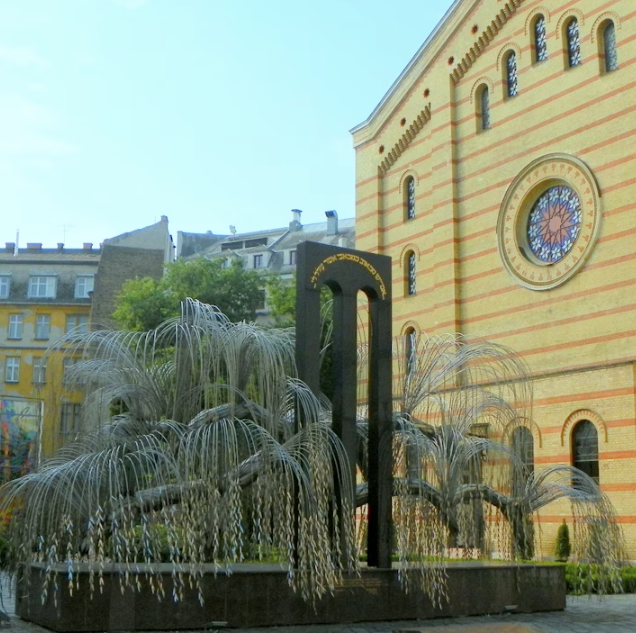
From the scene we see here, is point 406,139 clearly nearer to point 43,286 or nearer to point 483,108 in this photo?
point 483,108

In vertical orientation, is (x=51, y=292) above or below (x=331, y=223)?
below

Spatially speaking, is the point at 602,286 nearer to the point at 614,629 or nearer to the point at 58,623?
the point at 614,629

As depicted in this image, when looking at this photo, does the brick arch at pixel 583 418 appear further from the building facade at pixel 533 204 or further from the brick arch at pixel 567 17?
the brick arch at pixel 567 17

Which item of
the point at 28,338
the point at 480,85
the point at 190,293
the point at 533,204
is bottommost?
the point at 533,204

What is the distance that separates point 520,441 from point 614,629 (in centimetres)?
346

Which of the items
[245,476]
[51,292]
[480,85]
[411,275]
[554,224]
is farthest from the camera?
[51,292]

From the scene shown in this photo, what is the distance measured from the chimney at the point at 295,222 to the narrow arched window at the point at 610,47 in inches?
1835

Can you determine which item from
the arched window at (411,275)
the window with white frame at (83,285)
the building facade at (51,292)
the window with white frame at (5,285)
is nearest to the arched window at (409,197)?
the arched window at (411,275)

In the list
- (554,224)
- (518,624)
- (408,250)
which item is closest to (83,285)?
(408,250)

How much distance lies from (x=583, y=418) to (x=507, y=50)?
445 inches

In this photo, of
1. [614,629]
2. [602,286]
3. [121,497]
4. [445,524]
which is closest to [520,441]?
[445,524]

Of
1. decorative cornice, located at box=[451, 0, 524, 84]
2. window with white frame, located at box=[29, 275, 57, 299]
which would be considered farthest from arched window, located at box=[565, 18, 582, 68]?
window with white frame, located at box=[29, 275, 57, 299]

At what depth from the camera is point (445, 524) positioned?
13.6m

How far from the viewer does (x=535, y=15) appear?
26281 millimetres
